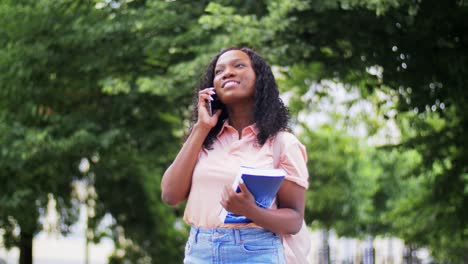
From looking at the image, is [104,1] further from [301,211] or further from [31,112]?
[301,211]

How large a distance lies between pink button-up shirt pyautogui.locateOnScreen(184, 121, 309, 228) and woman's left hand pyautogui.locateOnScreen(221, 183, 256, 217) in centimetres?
16

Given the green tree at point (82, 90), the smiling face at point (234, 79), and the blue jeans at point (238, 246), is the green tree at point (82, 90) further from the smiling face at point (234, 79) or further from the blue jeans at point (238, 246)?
the blue jeans at point (238, 246)

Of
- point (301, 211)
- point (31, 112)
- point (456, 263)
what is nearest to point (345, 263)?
point (456, 263)

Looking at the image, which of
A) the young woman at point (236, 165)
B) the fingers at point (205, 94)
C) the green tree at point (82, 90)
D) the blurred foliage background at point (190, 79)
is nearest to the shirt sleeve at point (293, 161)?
the young woman at point (236, 165)

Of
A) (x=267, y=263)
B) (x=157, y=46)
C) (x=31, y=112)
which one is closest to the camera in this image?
(x=267, y=263)

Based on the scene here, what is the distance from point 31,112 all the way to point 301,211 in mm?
8462

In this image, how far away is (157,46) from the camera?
10.4m

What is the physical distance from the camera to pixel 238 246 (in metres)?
3.41

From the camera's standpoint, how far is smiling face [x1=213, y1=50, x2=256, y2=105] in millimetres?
3707

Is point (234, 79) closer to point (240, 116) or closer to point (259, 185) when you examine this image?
point (240, 116)

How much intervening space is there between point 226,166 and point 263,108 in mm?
347

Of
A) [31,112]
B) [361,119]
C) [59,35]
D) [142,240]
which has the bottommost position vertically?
[142,240]

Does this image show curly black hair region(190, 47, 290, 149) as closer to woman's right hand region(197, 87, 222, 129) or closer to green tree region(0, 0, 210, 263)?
woman's right hand region(197, 87, 222, 129)

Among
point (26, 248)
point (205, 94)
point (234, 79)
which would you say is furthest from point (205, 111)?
point (26, 248)
